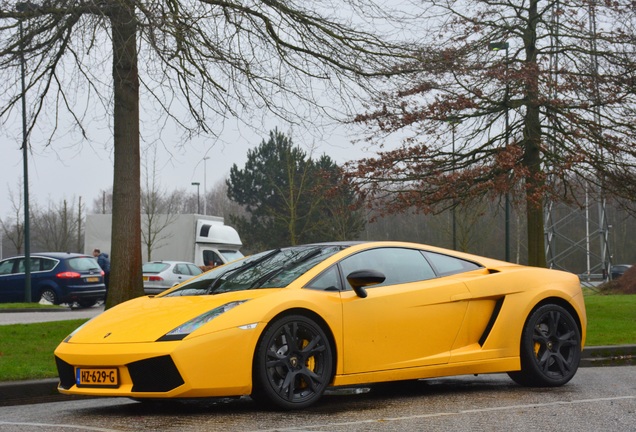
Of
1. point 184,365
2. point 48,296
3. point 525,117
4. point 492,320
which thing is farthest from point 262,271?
point 48,296

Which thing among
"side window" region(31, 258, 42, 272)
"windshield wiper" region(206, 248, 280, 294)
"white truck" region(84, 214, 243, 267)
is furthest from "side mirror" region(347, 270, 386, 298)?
"white truck" region(84, 214, 243, 267)

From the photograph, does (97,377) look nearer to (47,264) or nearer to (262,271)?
(262,271)

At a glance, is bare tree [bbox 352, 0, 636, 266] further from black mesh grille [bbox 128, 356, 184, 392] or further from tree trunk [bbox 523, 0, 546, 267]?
black mesh grille [bbox 128, 356, 184, 392]

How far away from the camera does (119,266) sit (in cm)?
1379

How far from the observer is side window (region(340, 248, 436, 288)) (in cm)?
779

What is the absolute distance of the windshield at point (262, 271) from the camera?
7.50 meters

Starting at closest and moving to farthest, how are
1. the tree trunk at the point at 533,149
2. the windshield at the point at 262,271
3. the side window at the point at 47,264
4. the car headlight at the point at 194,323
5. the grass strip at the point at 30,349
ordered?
the car headlight at the point at 194,323
the windshield at the point at 262,271
the grass strip at the point at 30,349
the tree trunk at the point at 533,149
the side window at the point at 47,264

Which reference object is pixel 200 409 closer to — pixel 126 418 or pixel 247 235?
pixel 126 418

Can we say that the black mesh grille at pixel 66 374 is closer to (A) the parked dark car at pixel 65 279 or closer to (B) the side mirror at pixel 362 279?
(B) the side mirror at pixel 362 279

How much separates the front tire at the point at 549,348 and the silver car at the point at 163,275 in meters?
22.7

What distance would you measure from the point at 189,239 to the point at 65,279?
8.02 meters

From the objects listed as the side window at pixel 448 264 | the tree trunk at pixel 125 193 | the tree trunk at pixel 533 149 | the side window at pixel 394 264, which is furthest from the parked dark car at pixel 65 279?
the side window at pixel 394 264

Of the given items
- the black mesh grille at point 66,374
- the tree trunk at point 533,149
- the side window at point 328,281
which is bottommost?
the black mesh grille at point 66,374

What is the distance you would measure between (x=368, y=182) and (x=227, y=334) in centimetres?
1430
